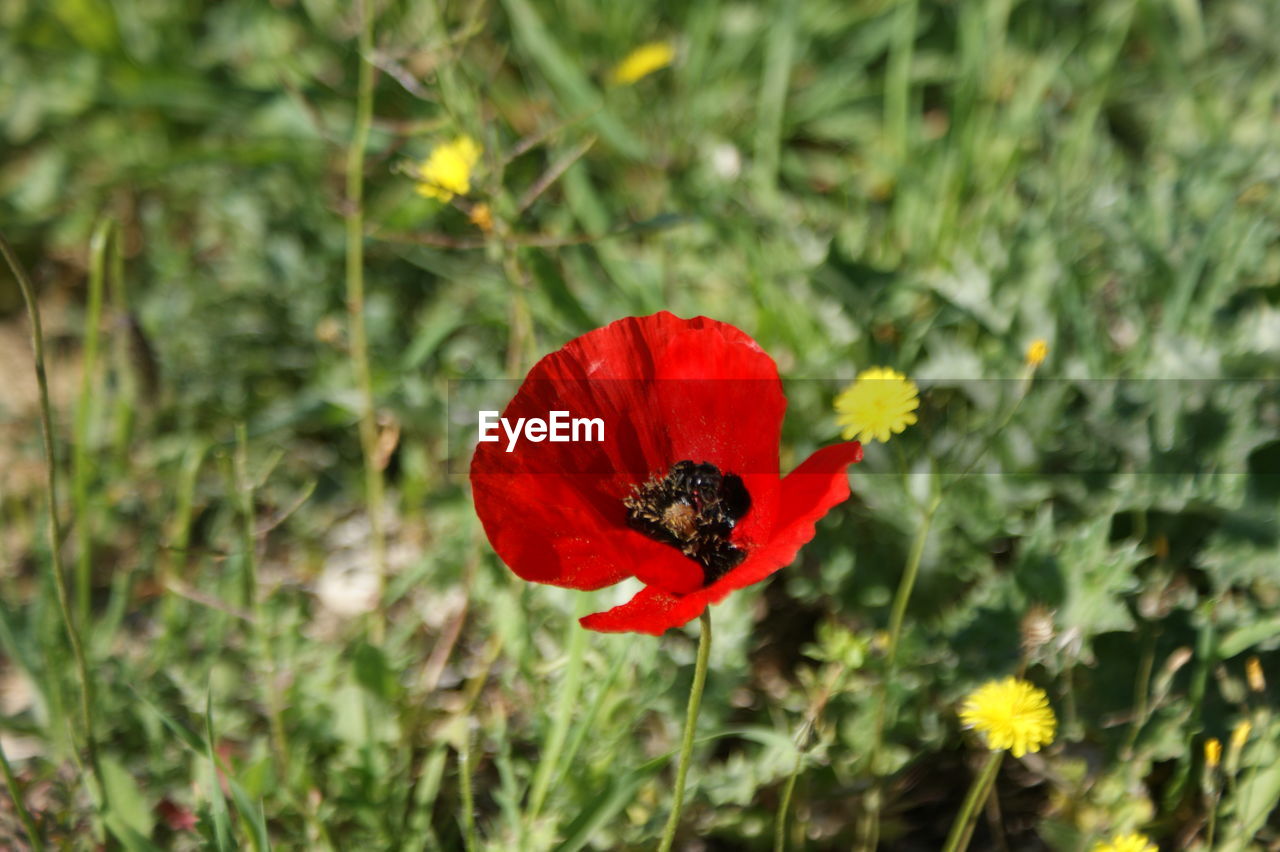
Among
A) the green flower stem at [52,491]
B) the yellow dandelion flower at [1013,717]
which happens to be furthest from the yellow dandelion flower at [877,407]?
the green flower stem at [52,491]

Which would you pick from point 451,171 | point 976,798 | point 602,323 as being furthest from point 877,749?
point 451,171

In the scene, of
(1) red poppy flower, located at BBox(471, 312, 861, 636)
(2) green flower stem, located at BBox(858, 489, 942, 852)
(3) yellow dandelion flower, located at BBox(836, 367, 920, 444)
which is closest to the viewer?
(1) red poppy flower, located at BBox(471, 312, 861, 636)

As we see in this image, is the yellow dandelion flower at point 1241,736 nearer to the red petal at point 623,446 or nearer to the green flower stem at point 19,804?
the red petal at point 623,446

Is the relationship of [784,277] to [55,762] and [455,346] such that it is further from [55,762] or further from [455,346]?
[55,762]

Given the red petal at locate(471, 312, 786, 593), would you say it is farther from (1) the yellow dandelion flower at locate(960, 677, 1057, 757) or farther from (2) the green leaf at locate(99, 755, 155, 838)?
(2) the green leaf at locate(99, 755, 155, 838)

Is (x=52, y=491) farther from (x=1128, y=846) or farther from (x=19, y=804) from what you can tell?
(x=1128, y=846)

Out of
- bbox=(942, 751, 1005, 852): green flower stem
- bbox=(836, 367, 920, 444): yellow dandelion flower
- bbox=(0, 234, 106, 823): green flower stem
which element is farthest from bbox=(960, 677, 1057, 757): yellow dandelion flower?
bbox=(0, 234, 106, 823): green flower stem

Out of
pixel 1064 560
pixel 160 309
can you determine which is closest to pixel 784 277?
pixel 1064 560
